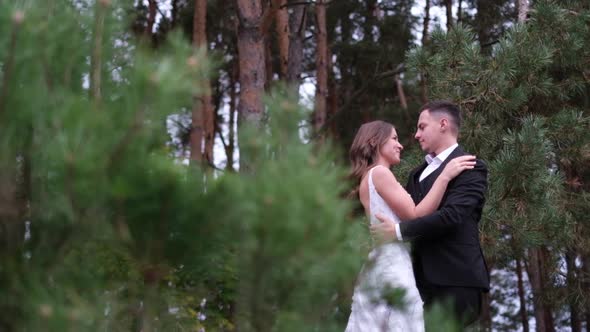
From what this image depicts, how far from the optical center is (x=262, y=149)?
1.41 metres

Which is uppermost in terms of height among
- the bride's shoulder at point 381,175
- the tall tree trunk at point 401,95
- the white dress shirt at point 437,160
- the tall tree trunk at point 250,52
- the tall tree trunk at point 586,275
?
the tall tree trunk at point 401,95

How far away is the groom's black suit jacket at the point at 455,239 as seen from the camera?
12.0 ft

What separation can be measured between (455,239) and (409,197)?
0.29 metres

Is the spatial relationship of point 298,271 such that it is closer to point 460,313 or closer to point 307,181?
point 307,181

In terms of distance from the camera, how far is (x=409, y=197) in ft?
12.5

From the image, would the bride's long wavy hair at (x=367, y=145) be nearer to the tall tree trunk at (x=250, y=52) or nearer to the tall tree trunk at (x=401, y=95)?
the tall tree trunk at (x=250, y=52)

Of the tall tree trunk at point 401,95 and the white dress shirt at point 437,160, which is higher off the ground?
the tall tree trunk at point 401,95

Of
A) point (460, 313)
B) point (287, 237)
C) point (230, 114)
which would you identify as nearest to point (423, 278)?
point (460, 313)

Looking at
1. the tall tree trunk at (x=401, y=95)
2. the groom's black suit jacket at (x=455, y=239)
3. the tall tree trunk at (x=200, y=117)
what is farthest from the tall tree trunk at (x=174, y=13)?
the groom's black suit jacket at (x=455, y=239)

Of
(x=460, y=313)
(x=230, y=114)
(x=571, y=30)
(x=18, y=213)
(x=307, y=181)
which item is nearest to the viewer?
(x=307, y=181)

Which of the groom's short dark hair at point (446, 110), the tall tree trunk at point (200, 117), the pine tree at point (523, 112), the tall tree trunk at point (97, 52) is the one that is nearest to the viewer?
the tall tree trunk at point (97, 52)

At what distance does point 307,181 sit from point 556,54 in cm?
664

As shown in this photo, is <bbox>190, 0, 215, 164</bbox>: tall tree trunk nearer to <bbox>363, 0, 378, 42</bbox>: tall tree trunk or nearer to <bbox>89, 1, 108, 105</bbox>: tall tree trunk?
<bbox>363, 0, 378, 42</bbox>: tall tree trunk

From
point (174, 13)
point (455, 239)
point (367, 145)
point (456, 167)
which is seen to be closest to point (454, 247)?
point (455, 239)
